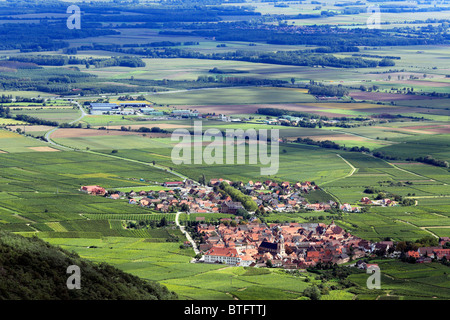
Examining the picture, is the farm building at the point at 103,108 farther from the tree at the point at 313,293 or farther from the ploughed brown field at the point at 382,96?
the tree at the point at 313,293

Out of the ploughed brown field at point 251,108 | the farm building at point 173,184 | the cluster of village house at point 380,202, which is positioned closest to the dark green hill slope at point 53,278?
the farm building at point 173,184

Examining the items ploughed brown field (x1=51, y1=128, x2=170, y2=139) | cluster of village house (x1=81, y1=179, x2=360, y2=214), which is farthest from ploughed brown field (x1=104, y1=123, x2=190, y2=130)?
cluster of village house (x1=81, y1=179, x2=360, y2=214)

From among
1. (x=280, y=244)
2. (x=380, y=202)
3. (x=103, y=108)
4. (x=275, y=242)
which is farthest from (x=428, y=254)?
(x=103, y=108)

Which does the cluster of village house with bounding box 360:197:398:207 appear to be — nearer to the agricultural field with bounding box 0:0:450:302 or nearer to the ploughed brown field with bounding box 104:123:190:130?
the agricultural field with bounding box 0:0:450:302
